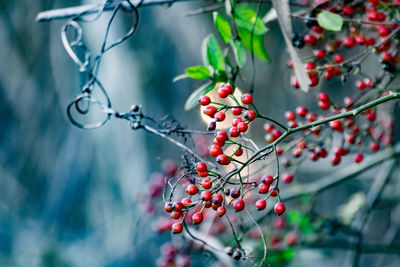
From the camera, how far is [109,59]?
96.0 inches

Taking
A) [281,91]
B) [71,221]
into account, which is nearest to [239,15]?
[281,91]

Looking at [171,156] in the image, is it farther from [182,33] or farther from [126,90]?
[182,33]

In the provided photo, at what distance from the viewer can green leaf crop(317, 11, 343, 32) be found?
2.14 ft

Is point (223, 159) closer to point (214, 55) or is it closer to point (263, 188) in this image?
point (263, 188)

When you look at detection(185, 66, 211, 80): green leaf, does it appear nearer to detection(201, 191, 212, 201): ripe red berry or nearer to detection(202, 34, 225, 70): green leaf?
detection(202, 34, 225, 70): green leaf

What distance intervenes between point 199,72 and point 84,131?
73.0 inches

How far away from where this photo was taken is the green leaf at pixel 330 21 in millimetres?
653

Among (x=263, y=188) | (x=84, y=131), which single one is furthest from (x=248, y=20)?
(x=84, y=131)

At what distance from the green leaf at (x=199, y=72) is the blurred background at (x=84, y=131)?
5.08ft

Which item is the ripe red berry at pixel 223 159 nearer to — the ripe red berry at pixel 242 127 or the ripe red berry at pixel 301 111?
the ripe red berry at pixel 242 127

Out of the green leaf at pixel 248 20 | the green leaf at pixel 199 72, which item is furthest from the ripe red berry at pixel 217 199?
the green leaf at pixel 248 20

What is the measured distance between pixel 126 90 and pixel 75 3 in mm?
609

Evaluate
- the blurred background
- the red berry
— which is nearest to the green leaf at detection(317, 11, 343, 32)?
the red berry

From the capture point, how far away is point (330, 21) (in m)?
0.67
